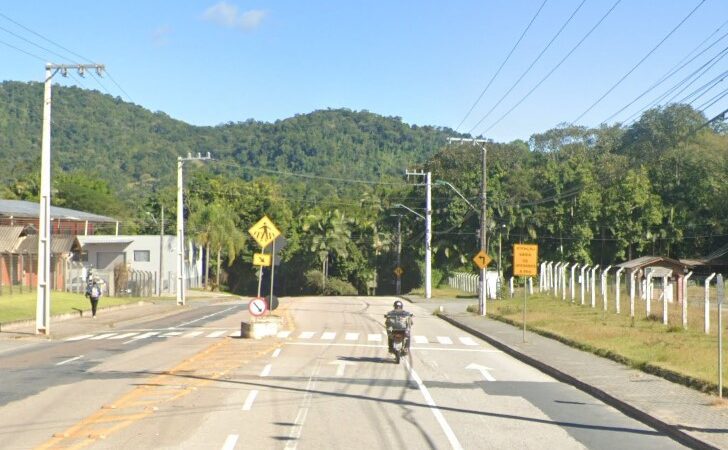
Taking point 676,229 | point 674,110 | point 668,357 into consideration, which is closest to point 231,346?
point 668,357

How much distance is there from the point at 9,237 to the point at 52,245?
3.54 meters

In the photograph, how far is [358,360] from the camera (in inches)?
892

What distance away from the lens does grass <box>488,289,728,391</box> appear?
63.2 ft

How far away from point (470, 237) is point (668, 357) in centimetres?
7178

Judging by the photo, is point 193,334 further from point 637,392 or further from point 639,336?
point 637,392

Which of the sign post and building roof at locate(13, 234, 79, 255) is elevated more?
building roof at locate(13, 234, 79, 255)

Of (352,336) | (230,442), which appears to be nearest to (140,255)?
(352,336)

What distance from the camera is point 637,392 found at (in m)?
16.4

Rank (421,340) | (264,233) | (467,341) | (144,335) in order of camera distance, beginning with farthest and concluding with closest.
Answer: (144,335) < (467,341) < (421,340) < (264,233)

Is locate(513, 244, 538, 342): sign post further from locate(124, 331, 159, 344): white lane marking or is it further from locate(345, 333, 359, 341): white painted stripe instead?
locate(124, 331, 159, 344): white lane marking

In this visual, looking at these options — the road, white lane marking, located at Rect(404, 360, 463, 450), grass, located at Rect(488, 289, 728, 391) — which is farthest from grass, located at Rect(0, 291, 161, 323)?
white lane marking, located at Rect(404, 360, 463, 450)

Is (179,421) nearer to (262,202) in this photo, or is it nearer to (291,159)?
(262,202)

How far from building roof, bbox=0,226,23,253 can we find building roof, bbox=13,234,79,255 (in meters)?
0.37

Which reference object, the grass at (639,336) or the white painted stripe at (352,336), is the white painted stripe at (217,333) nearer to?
the white painted stripe at (352,336)
